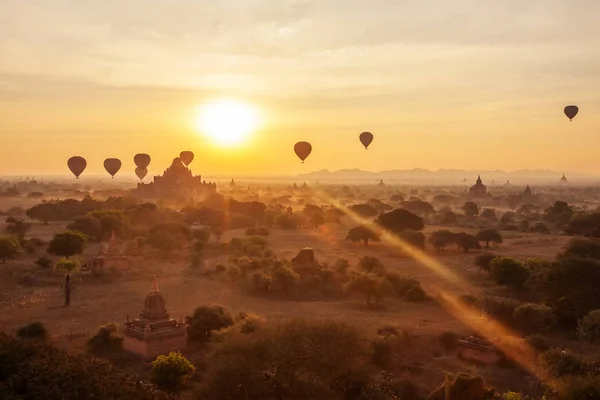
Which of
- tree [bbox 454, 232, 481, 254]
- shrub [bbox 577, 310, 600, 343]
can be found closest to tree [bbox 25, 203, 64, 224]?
tree [bbox 454, 232, 481, 254]

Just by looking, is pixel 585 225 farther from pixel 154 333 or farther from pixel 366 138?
pixel 154 333

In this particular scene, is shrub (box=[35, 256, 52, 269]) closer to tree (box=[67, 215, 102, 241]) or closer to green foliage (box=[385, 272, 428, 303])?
tree (box=[67, 215, 102, 241])

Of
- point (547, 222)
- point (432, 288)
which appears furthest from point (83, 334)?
point (547, 222)

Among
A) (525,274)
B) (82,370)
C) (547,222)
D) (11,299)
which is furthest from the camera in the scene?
(547,222)

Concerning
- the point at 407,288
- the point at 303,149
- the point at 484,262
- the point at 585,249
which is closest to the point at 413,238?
the point at 484,262

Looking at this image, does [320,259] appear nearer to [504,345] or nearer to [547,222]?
[504,345]
